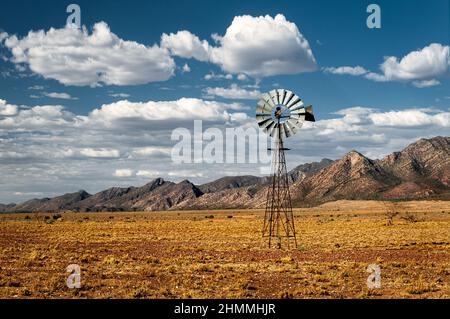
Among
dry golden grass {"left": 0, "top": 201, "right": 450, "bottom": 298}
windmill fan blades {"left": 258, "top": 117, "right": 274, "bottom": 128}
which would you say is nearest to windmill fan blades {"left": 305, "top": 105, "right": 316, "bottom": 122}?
windmill fan blades {"left": 258, "top": 117, "right": 274, "bottom": 128}

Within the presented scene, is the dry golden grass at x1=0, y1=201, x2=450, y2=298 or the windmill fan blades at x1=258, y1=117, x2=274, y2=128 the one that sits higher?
the windmill fan blades at x1=258, y1=117, x2=274, y2=128

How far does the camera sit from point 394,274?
68.5 ft

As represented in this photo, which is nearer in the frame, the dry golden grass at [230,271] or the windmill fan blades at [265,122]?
the dry golden grass at [230,271]

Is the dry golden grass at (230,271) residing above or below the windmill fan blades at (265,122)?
below

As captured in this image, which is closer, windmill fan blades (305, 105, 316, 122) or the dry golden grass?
the dry golden grass

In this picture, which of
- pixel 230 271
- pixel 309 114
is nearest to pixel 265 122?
pixel 309 114

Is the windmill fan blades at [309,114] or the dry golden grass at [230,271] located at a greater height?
the windmill fan blades at [309,114]

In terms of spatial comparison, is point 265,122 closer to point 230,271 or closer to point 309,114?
point 309,114

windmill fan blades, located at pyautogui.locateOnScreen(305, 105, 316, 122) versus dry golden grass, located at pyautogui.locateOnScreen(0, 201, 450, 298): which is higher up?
windmill fan blades, located at pyautogui.locateOnScreen(305, 105, 316, 122)

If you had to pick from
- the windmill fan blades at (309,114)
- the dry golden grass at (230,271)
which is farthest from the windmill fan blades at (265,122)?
the dry golden grass at (230,271)

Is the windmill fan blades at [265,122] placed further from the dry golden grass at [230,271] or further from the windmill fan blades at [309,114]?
the dry golden grass at [230,271]

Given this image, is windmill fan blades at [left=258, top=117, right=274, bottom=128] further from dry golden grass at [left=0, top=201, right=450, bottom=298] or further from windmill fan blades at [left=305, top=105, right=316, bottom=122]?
dry golden grass at [left=0, top=201, right=450, bottom=298]
